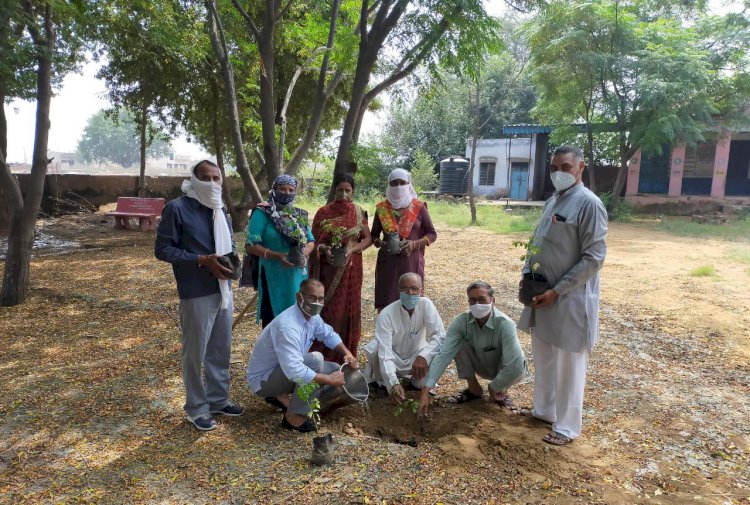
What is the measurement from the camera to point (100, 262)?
9.82 meters

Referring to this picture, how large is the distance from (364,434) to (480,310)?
3.75 feet

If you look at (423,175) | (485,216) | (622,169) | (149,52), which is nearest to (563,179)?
(149,52)

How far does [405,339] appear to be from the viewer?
4082 mm

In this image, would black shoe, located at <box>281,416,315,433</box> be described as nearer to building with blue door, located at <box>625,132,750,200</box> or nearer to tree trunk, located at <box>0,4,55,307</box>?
tree trunk, located at <box>0,4,55,307</box>

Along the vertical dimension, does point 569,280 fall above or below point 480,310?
above

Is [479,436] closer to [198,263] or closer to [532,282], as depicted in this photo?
[532,282]

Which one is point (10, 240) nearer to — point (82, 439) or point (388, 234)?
point (82, 439)

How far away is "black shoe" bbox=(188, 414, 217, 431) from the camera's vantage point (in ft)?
11.3

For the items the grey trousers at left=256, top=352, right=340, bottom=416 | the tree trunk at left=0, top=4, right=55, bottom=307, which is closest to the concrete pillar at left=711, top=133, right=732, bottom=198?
the grey trousers at left=256, top=352, right=340, bottom=416

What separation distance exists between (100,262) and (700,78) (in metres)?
17.0

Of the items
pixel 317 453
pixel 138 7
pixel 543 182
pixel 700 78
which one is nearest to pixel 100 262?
pixel 138 7

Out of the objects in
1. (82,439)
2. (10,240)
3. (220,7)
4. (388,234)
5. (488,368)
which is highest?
(220,7)

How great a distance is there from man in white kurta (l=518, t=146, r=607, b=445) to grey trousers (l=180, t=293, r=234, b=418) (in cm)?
205

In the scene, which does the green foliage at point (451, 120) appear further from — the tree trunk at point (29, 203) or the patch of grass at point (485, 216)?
the tree trunk at point (29, 203)
